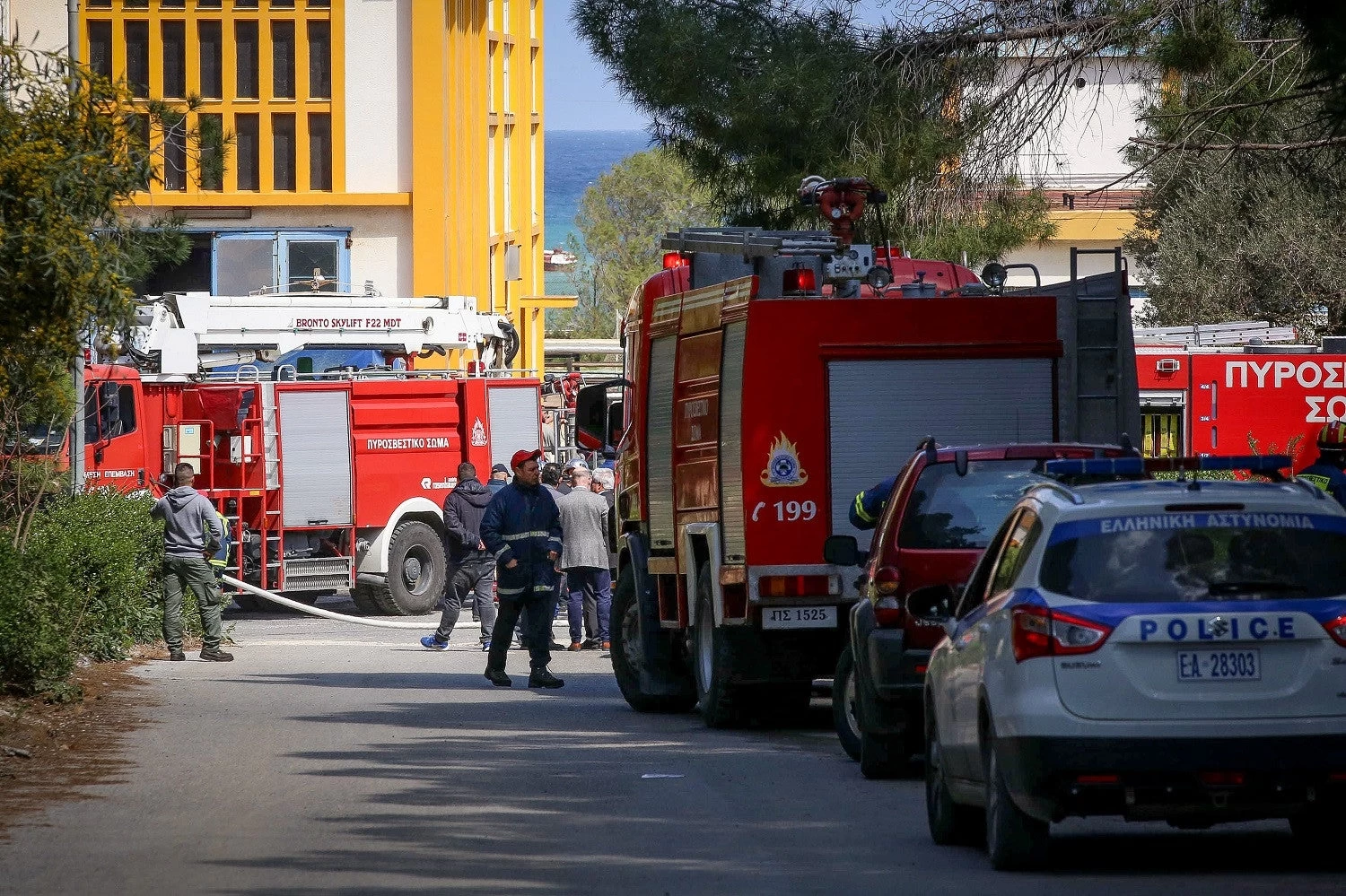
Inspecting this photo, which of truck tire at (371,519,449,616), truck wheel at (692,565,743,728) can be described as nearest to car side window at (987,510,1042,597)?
truck wheel at (692,565,743,728)

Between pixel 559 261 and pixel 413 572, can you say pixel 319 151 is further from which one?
pixel 559 261

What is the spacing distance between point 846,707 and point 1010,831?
Answer: 4687mm

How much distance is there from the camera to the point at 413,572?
28.6m

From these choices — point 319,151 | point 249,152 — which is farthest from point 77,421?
point 249,152

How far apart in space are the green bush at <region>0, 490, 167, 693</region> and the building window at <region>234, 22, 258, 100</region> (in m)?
33.5

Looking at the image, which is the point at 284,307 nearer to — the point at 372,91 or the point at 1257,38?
the point at 1257,38

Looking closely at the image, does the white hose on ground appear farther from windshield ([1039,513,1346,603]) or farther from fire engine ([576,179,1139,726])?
windshield ([1039,513,1346,603])

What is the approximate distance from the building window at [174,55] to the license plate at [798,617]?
4281 centimetres

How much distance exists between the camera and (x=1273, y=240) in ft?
119

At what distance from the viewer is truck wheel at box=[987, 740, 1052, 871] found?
844 cm

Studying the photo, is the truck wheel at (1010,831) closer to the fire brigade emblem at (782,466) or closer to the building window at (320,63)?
the fire brigade emblem at (782,466)

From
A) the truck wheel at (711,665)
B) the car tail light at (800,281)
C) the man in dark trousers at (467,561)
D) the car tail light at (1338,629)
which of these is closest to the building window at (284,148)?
the man in dark trousers at (467,561)

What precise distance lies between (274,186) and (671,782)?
44833mm

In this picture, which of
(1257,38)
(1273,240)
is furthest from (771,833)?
(1273,240)
